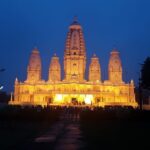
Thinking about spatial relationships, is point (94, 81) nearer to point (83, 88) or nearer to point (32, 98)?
point (83, 88)

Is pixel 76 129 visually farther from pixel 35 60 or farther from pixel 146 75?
pixel 35 60

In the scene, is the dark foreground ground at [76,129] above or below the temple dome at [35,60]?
below

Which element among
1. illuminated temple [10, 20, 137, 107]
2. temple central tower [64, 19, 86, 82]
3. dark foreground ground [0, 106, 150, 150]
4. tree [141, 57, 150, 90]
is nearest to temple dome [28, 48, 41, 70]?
illuminated temple [10, 20, 137, 107]

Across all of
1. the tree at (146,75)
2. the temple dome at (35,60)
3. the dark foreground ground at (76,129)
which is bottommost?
the dark foreground ground at (76,129)

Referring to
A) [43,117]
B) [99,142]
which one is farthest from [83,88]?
[99,142]

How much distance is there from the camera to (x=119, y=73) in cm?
12156

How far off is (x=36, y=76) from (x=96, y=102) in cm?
2325

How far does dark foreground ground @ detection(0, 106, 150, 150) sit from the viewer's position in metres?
20.3

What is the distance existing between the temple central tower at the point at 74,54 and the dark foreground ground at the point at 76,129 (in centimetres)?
7645

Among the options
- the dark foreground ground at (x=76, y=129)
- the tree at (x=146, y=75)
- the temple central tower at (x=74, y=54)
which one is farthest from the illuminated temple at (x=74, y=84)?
the dark foreground ground at (x=76, y=129)

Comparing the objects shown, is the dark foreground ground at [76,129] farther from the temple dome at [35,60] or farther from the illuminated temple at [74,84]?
the temple dome at [35,60]

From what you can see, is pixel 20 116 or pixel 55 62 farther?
pixel 55 62

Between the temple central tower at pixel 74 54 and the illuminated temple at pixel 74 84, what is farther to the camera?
the temple central tower at pixel 74 54

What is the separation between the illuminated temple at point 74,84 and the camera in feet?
372
